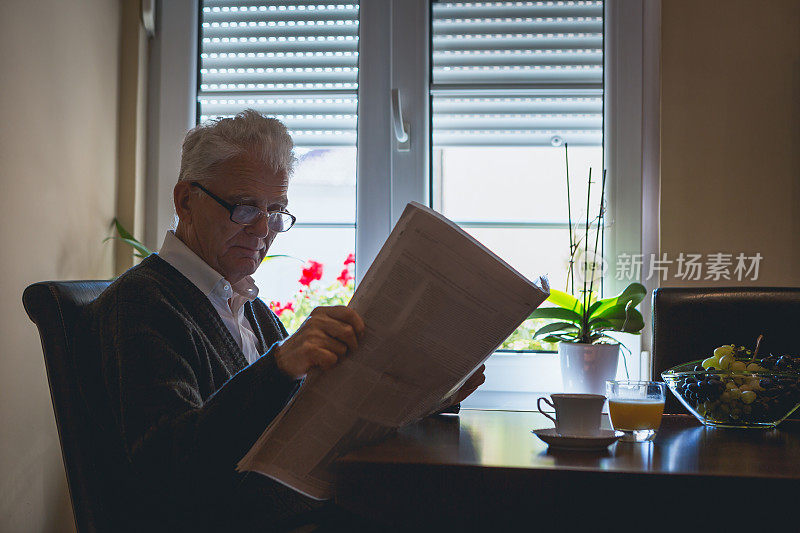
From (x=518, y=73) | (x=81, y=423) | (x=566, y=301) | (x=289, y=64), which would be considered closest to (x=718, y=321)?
(x=566, y=301)

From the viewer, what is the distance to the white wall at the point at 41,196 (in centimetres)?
175

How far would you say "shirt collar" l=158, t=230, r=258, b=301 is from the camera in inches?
49.9

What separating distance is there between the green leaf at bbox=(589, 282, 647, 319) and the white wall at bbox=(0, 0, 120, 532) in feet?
4.67

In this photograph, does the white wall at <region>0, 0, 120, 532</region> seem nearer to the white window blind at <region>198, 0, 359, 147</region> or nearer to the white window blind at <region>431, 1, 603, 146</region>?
the white window blind at <region>198, 0, 359, 147</region>

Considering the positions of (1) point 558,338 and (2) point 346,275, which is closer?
(1) point 558,338

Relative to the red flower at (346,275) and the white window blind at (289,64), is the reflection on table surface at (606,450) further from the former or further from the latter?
the white window blind at (289,64)

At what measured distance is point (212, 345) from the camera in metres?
1.18

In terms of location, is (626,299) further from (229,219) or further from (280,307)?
(229,219)

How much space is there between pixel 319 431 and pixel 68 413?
0.36 meters

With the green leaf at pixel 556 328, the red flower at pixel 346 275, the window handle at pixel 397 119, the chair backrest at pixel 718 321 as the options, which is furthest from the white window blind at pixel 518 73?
the chair backrest at pixel 718 321

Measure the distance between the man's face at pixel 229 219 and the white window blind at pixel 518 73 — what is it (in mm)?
1159

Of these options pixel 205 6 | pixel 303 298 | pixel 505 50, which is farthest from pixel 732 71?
pixel 205 6

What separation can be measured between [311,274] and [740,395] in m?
1.47

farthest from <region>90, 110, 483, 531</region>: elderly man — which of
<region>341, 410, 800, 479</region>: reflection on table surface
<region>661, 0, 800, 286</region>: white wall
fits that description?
<region>661, 0, 800, 286</region>: white wall
